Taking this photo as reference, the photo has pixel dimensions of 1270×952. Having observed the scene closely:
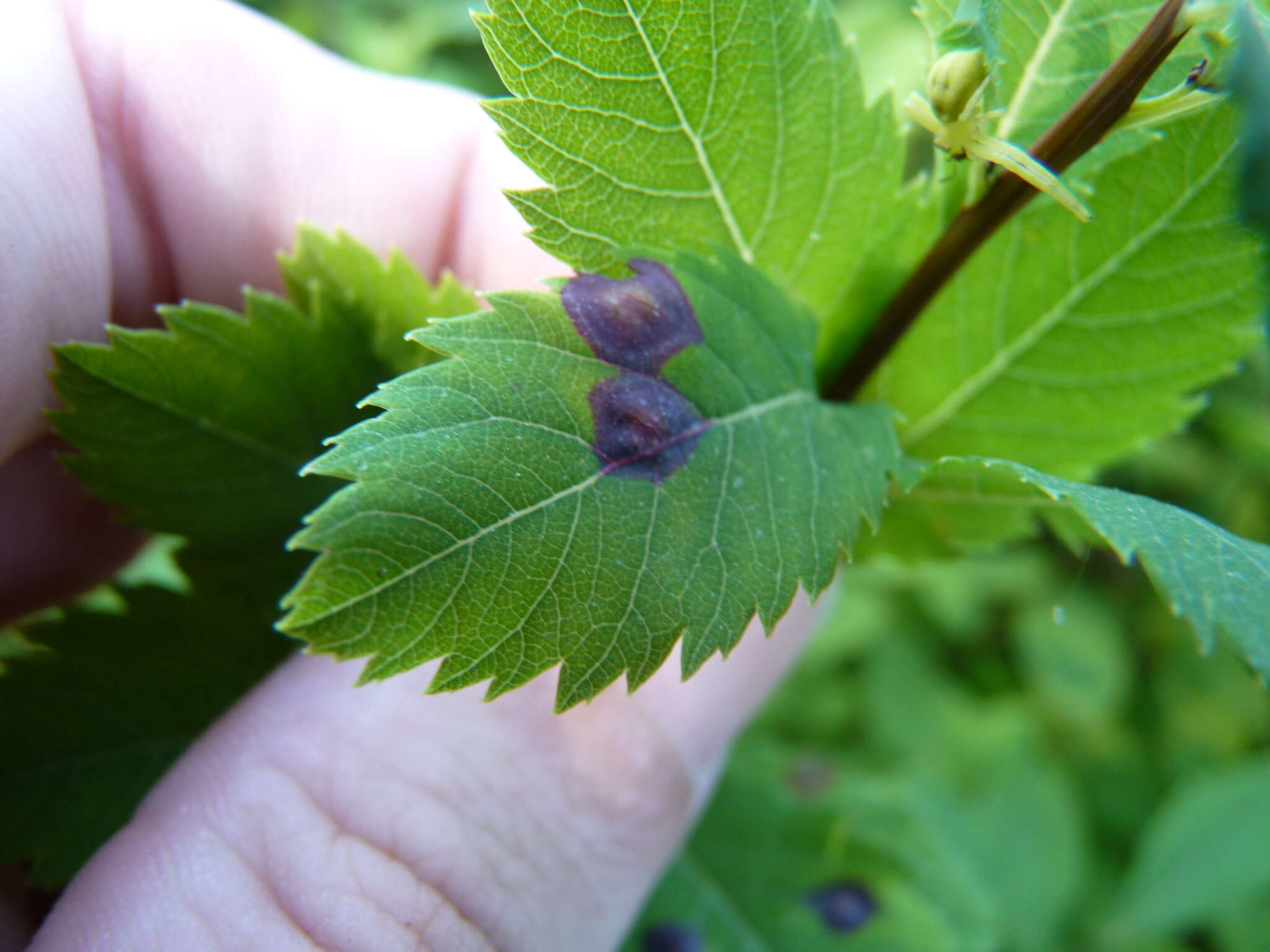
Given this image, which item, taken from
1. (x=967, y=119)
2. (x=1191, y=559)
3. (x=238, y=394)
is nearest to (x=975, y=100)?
(x=967, y=119)

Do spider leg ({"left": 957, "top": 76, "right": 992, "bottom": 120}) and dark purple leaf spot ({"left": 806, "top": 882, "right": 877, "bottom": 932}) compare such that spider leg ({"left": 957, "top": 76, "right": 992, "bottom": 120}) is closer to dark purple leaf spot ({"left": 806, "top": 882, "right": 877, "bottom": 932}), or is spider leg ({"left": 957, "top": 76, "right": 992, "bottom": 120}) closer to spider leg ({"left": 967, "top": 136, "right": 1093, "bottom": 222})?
spider leg ({"left": 967, "top": 136, "right": 1093, "bottom": 222})

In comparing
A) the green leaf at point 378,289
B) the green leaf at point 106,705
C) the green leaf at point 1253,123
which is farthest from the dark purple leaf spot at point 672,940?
the green leaf at point 1253,123

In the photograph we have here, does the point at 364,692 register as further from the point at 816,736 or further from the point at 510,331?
the point at 816,736

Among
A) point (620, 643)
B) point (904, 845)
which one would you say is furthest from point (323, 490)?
point (904, 845)

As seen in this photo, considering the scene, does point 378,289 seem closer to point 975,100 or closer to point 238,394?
point 238,394

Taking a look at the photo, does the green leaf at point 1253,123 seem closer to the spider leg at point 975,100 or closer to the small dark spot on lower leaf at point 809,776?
the spider leg at point 975,100

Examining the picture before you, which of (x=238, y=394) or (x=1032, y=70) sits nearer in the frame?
(x=1032, y=70)

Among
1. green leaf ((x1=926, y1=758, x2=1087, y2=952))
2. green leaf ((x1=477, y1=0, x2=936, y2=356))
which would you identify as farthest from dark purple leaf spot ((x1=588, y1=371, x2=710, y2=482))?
green leaf ((x1=926, y1=758, x2=1087, y2=952))
